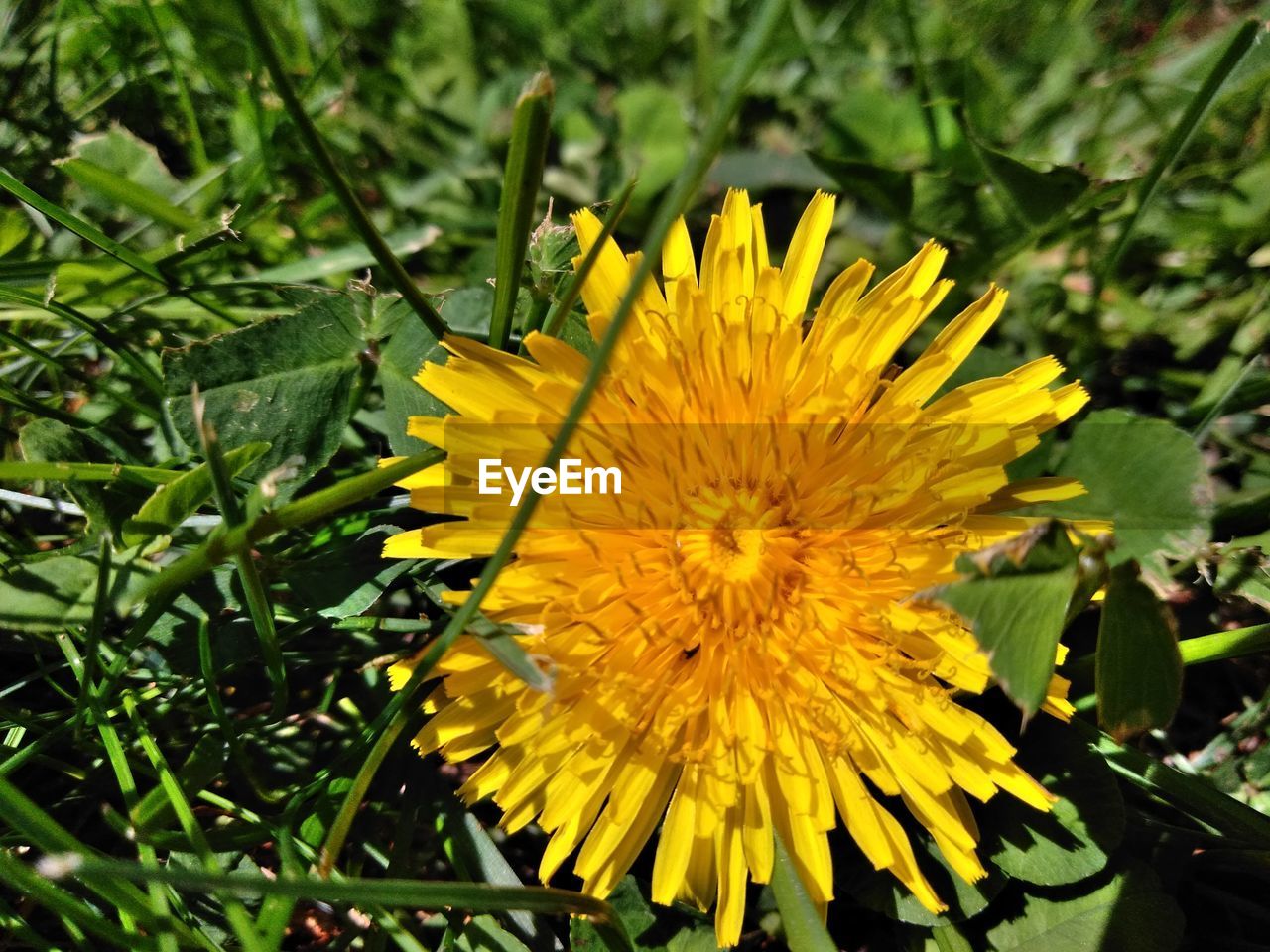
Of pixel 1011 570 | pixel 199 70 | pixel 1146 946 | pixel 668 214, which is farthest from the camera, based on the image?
pixel 199 70

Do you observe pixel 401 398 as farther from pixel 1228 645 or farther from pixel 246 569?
pixel 1228 645

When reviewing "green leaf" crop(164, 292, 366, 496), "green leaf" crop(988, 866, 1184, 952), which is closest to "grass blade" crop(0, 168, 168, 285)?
"green leaf" crop(164, 292, 366, 496)

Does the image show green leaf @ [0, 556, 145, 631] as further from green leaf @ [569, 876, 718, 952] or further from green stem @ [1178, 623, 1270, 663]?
green stem @ [1178, 623, 1270, 663]

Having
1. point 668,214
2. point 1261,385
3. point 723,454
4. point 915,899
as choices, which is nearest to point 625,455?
point 723,454

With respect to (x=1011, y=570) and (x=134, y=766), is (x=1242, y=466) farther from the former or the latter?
(x=134, y=766)

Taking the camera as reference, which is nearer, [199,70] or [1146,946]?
[1146,946]

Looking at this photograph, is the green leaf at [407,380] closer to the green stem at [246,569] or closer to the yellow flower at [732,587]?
the yellow flower at [732,587]
